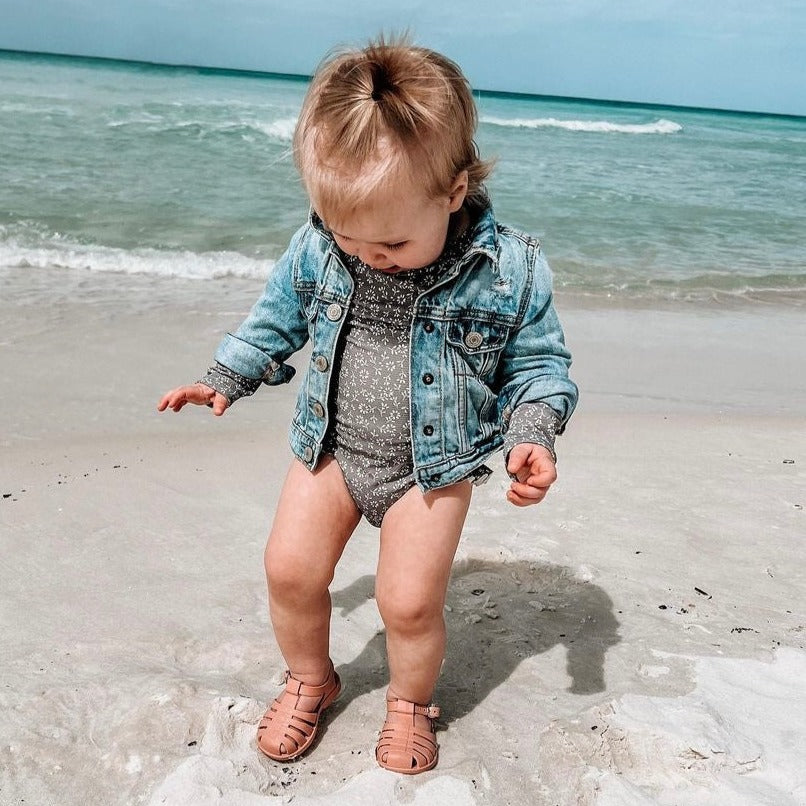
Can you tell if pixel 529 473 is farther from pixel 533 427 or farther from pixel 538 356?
pixel 538 356

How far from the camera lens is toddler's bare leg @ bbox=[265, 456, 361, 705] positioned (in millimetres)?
2092

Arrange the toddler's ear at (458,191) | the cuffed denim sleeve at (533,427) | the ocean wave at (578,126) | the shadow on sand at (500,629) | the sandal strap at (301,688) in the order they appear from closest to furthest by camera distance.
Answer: the toddler's ear at (458,191), the cuffed denim sleeve at (533,427), the sandal strap at (301,688), the shadow on sand at (500,629), the ocean wave at (578,126)

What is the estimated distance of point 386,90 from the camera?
1.75 metres

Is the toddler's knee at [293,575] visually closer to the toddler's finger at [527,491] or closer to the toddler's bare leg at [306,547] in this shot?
the toddler's bare leg at [306,547]

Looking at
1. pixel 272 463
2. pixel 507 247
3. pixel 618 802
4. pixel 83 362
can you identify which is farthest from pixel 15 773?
pixel 83 362

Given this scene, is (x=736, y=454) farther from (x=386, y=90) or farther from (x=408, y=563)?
(x=386, y=90)

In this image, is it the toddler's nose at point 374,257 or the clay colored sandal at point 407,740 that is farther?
the clay colored sandal at point 407,740

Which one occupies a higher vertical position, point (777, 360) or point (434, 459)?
point (434, 459)

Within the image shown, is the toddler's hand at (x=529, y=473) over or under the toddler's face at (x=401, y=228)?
under

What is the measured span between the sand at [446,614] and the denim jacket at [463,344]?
0.68m

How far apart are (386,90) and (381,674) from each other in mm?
1500

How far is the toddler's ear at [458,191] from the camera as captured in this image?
185 centimetres

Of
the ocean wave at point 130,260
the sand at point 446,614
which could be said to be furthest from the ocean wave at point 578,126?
the sand at point 446,614

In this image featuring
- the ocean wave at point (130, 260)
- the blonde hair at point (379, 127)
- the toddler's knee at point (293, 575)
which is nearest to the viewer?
the blonde hair at point (379, 127)
